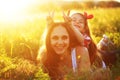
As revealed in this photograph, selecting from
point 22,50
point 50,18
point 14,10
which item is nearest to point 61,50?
point 50,18

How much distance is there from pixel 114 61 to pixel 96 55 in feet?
3.97

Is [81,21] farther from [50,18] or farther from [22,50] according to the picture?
[50,18]

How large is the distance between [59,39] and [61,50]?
0.17 metres

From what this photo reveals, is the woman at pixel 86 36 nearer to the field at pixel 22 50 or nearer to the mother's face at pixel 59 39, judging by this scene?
the field at pixel 22 50

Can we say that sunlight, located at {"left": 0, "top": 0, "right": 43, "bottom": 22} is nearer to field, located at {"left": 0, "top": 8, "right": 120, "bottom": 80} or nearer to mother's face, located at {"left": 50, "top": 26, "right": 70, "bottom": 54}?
field, located at {"left": 0, "top": 8, "right": 120, "bottom": 80}

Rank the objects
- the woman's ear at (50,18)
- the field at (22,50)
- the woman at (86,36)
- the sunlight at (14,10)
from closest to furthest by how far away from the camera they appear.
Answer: the field at (22,50)
the woman's ear at (50,18)
the woman at (86,36)
the sunlight at (14,10)

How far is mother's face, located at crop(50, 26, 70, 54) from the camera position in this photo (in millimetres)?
8398

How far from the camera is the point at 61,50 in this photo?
8.41 meters

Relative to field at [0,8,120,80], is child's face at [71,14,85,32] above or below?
above

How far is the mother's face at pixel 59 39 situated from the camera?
27.6ft

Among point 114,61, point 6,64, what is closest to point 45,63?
point 6,64

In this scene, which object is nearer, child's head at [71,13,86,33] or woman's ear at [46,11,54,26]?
woman's ear at [46,11,54,26]

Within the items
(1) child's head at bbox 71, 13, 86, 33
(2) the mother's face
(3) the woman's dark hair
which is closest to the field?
(3) the woman's dark hair

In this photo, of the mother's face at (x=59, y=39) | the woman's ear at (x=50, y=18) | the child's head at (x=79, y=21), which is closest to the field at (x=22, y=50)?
the mother's face at (x=59, y=39)
